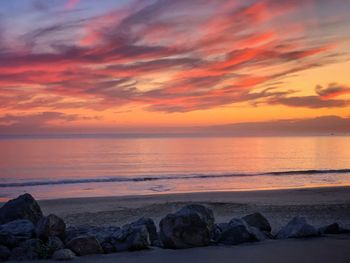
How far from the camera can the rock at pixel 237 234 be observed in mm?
9672

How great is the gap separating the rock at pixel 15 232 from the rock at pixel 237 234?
15.2 feet

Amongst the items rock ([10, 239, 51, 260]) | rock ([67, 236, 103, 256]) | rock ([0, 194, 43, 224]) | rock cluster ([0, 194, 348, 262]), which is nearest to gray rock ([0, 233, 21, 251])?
rock cluster ([0, 194, 348, 262])

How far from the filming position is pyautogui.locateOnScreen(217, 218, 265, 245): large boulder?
9680 millimetres

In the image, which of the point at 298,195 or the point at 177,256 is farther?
the point at 298,195

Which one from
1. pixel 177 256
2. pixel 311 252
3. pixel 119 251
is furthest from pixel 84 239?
pixel 311 252

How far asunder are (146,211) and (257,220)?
8.95m

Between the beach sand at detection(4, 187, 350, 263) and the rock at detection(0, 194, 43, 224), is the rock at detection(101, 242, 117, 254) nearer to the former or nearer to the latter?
the beach sand at detection(4, 187, 350, 263)

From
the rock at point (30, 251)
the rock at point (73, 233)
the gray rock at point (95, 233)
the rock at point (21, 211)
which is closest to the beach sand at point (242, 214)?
the gray rock at point (95, 233)

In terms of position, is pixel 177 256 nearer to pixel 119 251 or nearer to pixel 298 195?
pixel 119 251

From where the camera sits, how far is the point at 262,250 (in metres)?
8.84

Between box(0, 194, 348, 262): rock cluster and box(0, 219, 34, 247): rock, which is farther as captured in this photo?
box(0, 219, 34, 247): rock

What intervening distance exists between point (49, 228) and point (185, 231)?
10.5ft

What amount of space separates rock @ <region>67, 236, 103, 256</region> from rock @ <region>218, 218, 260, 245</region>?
2.99 m

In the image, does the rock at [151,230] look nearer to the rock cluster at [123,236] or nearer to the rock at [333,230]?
the rock cluster at [123,236]
